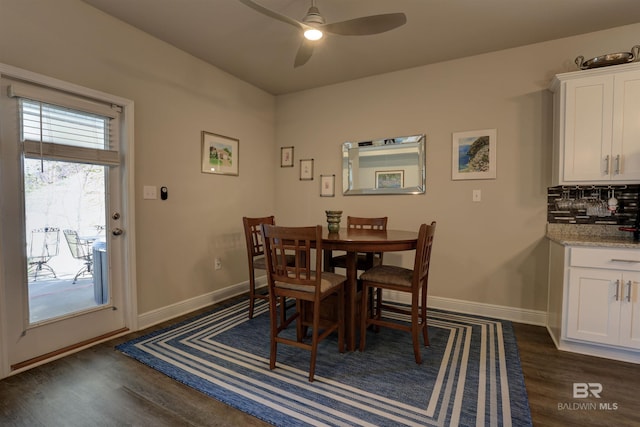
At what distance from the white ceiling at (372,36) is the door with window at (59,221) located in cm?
91

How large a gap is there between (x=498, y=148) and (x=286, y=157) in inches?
98.9

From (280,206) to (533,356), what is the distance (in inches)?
124

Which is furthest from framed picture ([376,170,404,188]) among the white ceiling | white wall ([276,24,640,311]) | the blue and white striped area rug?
the blue and white striped area rug

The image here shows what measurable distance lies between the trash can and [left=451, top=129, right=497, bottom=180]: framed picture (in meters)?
3.29

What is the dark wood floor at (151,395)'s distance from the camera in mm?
1567

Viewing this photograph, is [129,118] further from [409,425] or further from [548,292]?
[548,292]

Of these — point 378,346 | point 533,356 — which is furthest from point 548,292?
point 378,346

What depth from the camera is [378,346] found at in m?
2.34

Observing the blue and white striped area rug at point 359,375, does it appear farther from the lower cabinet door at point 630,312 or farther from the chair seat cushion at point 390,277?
the lower cabinet door at point 630,312

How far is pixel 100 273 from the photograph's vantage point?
2475mm

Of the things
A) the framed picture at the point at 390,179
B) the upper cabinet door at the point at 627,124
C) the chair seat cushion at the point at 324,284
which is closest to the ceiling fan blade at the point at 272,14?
the chair seat cushion at the point at 324,284

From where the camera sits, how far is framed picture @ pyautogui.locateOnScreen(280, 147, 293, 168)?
162 inches

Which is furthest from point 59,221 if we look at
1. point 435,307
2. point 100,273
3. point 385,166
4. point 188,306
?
point 435,307

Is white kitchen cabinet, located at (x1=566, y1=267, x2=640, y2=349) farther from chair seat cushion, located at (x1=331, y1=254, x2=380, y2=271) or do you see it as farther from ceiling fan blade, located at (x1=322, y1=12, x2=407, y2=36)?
ceiling fan blade, located at (x1=322, y1=12, x2=407, y2=36)
